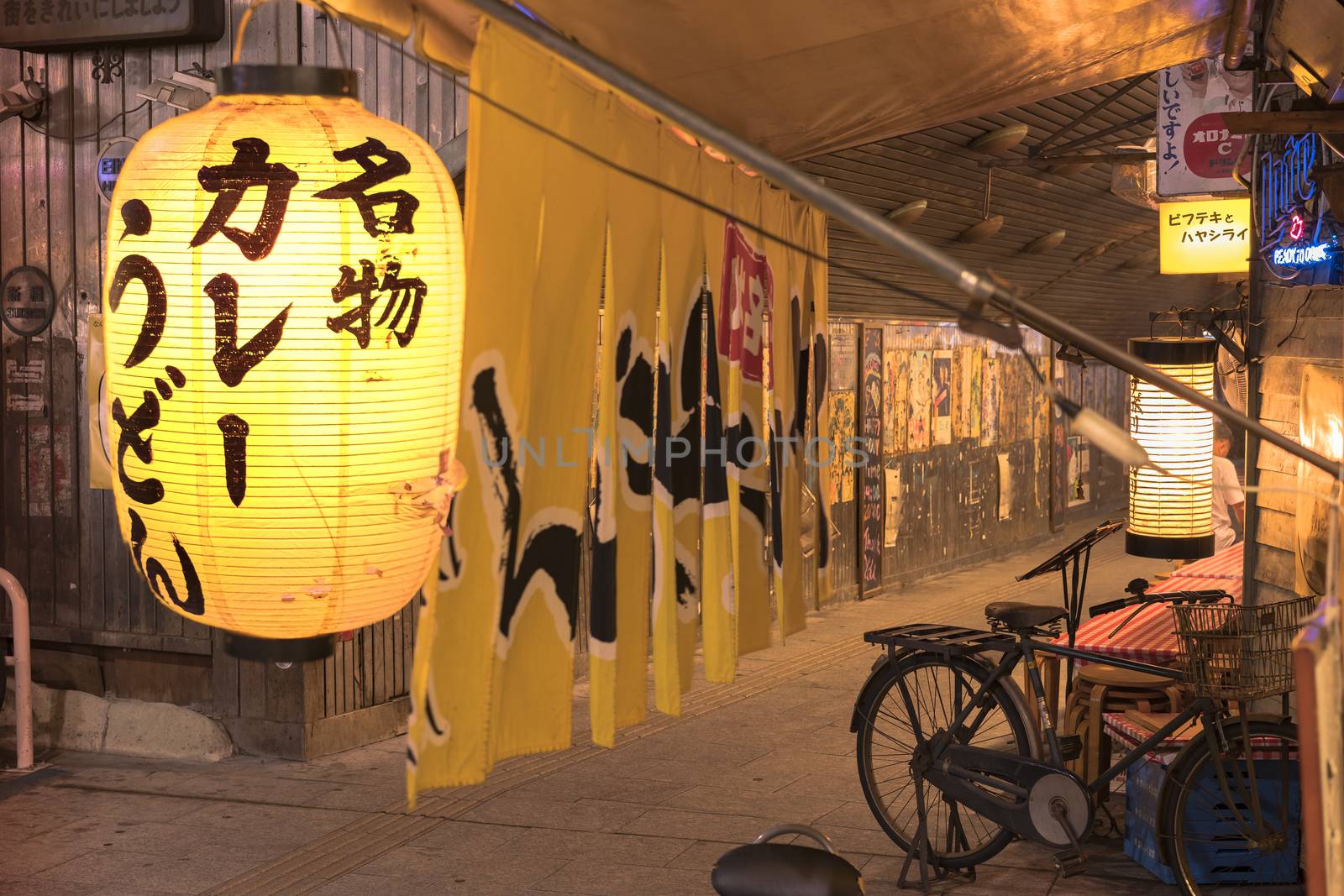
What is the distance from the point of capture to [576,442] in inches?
197

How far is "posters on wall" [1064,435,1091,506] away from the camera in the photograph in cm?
2334

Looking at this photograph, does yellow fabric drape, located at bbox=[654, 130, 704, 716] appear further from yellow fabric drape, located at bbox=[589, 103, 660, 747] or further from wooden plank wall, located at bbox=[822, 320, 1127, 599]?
wooden plank wall, located at bbox=[822, 320, 1127, 599]

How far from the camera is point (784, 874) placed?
4094 mm

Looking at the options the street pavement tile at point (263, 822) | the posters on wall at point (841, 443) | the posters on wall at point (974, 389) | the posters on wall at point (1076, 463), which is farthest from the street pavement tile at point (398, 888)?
the posters on wall at point (1076, 463)

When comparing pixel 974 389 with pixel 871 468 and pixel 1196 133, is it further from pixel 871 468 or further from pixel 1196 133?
pixel 1196 133

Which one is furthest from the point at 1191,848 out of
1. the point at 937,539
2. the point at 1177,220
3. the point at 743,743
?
the point at 937,539

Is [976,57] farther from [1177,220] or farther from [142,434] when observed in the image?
[1177,220]

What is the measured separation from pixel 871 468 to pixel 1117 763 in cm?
977

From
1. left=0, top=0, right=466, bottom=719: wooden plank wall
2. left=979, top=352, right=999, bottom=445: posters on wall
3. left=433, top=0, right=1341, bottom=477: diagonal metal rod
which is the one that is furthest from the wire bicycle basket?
left=979, top=352, right=999, bottom=445: posters on wall

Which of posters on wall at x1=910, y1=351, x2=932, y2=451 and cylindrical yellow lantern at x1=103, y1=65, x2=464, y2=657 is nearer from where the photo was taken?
cylindrical yellow lantern at x1=103, y1=65, x2=464, y2=657

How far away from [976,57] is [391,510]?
342 centimetres

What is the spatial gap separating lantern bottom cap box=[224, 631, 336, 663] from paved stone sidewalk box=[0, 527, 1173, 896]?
3.60 m

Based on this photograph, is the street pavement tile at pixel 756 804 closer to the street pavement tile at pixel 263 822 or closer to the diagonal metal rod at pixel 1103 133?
the street pavement tile at pixel 263 822

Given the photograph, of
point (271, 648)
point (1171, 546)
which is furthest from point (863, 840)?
point (271, 648)
